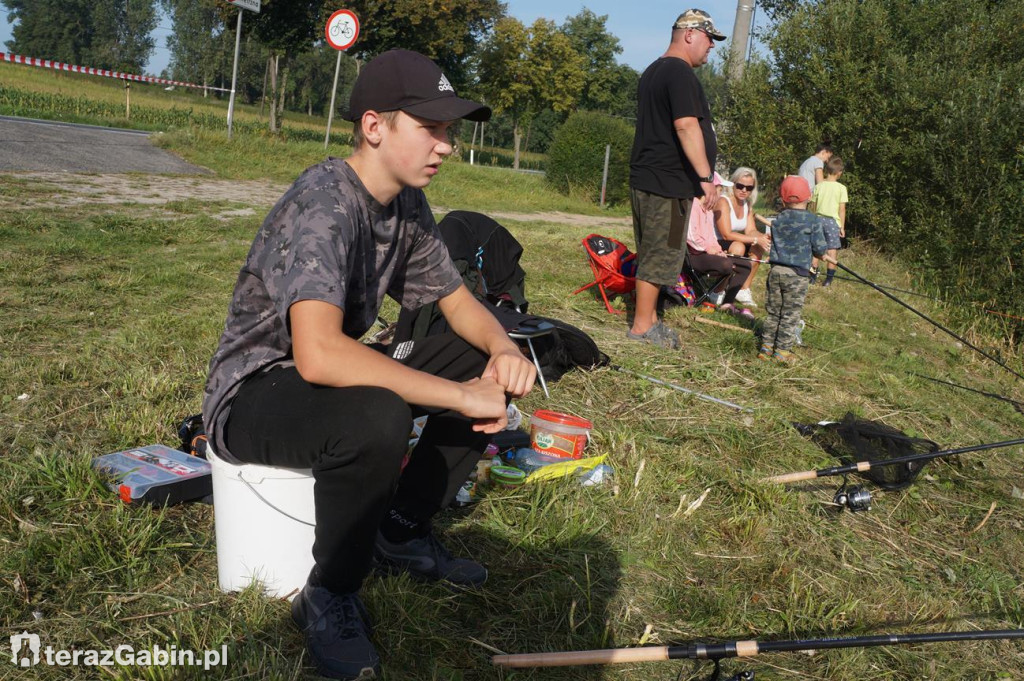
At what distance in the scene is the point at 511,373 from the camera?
2.47m

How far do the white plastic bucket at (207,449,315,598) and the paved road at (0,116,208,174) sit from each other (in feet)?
28.9

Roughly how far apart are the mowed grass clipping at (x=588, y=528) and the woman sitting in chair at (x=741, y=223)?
5.95ft

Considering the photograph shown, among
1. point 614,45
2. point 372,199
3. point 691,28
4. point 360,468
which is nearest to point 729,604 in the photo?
point 360,468

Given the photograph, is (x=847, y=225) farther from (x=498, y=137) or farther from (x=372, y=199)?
(x=498, y=137)

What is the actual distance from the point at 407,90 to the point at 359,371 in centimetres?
80

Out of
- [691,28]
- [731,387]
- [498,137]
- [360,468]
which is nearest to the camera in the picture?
[360,468]

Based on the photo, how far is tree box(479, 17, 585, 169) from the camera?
36.5m

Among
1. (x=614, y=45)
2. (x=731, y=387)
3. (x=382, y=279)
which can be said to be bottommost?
(x=731, y=387)

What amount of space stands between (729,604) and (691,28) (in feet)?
13.2

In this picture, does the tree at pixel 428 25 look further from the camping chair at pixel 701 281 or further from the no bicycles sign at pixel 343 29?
the camping chair at pixel 701 281

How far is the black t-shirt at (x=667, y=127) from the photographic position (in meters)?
5.45

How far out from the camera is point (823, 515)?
370 centimetres

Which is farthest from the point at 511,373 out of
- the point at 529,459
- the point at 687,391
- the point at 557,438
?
the point at 687,391

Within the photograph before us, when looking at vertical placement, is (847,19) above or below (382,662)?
above
